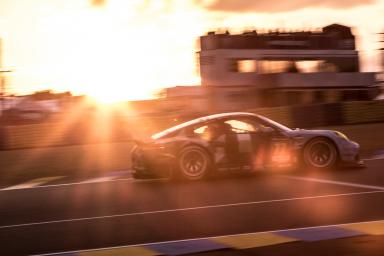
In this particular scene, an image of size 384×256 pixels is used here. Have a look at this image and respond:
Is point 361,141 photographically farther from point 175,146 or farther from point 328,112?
point 175,146

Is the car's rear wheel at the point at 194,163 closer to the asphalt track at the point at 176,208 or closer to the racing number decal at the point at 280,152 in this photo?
the asphalt track at the point at 176,208

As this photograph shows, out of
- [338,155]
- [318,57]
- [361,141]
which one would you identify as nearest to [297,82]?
[318,57]

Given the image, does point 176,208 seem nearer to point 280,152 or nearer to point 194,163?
point 194,163

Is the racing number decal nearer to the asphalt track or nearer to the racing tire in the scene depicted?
the asphalt track

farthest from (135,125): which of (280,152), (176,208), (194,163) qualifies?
(176,208)

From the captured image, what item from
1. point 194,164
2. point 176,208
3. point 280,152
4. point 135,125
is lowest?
point 176,208

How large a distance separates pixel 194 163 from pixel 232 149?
721 mm

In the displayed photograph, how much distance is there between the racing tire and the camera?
1138 cm

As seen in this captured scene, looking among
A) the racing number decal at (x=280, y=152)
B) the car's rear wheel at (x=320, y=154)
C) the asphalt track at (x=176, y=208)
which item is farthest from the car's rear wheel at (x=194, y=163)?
the car's rear wheel at (x=320, y=154)

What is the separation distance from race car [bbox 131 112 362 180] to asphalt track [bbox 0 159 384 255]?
26 centimetres

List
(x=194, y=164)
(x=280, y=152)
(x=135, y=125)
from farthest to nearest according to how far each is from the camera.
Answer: (x=135, y=125) < (x=280, y=152) < (x=194, y=164)

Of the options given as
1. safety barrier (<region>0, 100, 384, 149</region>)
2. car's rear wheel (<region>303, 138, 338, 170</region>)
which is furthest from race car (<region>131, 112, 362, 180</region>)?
safety barrier (<region>0, 100, 384, 149</region>)

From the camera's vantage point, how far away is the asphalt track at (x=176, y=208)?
23.0ft

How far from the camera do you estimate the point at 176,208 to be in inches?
336
